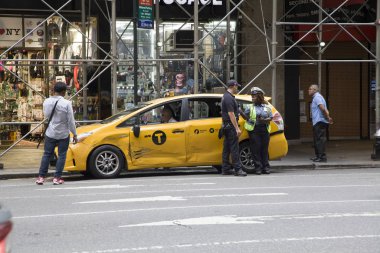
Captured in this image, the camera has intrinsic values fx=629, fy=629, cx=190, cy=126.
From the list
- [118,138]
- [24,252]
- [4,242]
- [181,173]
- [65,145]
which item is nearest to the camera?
[4,242]

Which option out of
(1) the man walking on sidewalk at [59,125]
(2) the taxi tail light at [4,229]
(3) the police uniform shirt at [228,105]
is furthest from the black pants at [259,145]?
(2) the taxi tail light at [4,229]

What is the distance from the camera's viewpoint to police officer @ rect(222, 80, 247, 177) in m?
12.0

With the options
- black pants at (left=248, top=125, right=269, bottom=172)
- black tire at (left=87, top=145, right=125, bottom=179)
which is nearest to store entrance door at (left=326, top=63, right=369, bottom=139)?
black pants at (left=248, top=125, right=269, bottom=172)

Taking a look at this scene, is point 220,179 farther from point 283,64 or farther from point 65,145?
point 283,64

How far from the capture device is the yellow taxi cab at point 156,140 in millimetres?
11812

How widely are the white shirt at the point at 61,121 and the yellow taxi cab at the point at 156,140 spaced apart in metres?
0.70

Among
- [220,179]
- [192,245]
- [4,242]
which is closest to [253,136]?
[220,179]

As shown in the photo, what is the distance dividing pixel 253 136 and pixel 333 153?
191 inches

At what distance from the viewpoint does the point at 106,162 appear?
11953 millimetres

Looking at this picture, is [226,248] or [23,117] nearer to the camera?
[226,248]

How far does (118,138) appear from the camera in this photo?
469 inches

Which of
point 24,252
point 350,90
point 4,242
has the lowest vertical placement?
point 24,252

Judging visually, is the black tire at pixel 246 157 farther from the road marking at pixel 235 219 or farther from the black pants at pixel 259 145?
Result: the road marking at pixel 235 219

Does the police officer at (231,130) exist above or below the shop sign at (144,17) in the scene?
below
